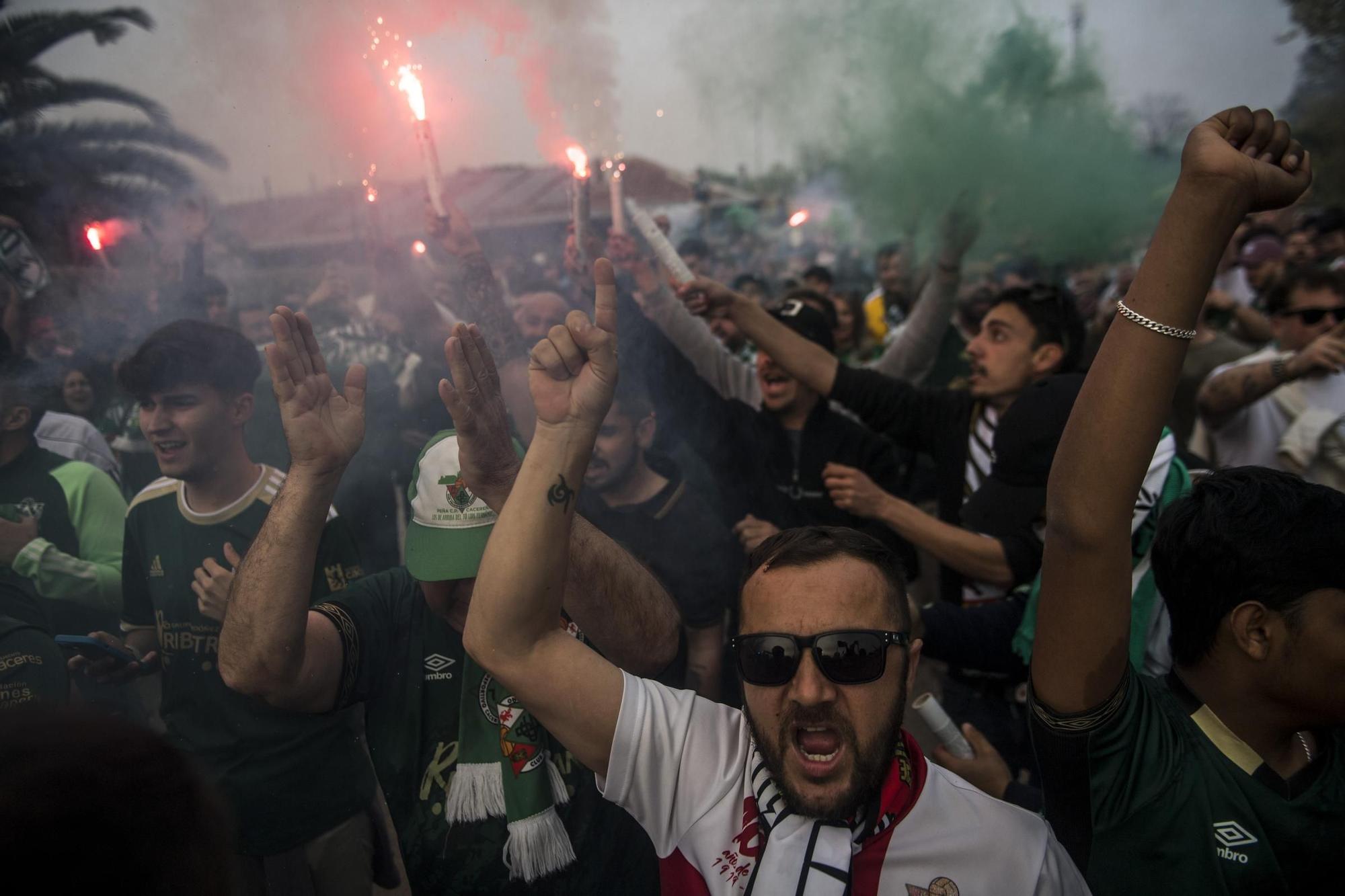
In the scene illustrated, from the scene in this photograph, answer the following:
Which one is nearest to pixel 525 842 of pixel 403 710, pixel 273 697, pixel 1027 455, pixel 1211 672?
pixel 403 710

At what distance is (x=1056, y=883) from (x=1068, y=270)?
10.1 meters

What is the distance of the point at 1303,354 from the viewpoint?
3.10 m

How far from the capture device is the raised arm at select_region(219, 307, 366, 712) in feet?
5.39

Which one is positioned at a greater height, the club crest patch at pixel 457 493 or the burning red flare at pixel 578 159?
the burning red flare at pixel 578 159

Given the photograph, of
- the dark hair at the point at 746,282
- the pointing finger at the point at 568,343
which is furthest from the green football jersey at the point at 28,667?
the dark hair at the point at 746,282

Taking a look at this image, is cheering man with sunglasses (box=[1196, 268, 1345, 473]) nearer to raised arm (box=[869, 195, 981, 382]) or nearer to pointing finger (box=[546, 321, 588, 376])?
raised arm (box=[869, 195, 981, 382])

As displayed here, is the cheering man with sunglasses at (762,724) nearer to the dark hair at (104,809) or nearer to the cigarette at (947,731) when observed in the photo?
the cigarette at (947,731)

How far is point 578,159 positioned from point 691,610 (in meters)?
1.78

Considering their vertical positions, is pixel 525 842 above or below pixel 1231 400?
below

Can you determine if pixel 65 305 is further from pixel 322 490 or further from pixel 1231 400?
pixel 1231 400

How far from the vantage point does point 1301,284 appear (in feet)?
11.4

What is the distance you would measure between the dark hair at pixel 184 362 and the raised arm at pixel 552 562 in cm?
152

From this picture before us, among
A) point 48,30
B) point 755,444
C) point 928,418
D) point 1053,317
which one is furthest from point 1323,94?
point 48,30

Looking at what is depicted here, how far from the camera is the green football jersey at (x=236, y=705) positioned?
2129mm
